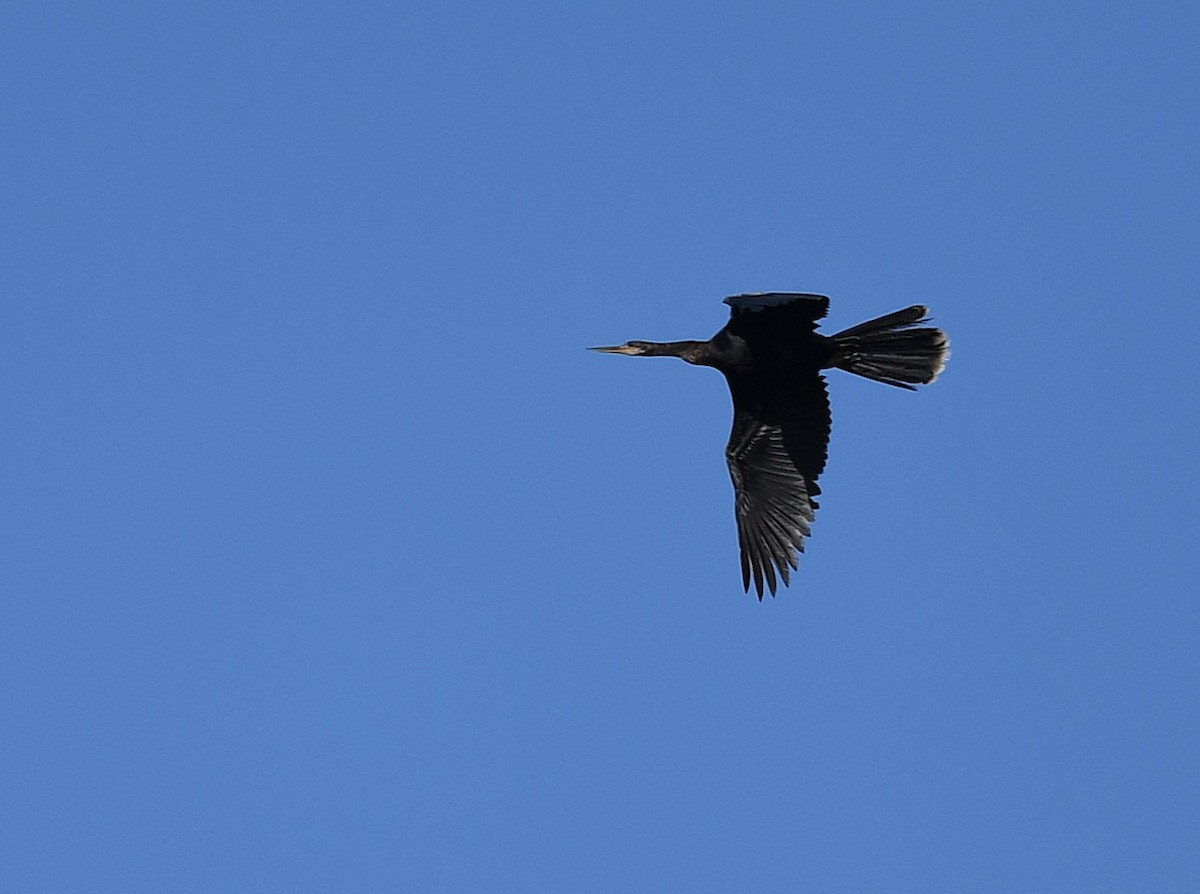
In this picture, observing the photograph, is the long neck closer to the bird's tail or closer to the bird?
the bird

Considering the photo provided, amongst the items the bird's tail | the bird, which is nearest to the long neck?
the bird

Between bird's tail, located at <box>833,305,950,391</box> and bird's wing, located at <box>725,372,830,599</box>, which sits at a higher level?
bird's tail, located at <box>833,305,950,391</box>

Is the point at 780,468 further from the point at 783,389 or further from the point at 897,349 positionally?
the point at 897,349

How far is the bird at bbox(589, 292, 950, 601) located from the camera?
14.1 meters

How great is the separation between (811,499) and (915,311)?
167cm

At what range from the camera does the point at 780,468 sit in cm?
1473

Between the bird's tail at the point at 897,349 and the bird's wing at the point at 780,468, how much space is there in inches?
16.7

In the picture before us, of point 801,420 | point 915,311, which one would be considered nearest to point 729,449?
point 801,420

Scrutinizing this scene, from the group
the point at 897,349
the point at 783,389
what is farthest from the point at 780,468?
the point at 897,349

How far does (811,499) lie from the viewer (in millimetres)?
14633

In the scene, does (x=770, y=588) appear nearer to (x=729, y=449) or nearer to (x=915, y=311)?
(x=729, y=449)

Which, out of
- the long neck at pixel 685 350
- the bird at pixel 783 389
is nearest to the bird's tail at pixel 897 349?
the bird at pixel 783 389

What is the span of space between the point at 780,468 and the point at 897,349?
4.37 feet

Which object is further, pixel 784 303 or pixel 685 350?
pixel 685 350
